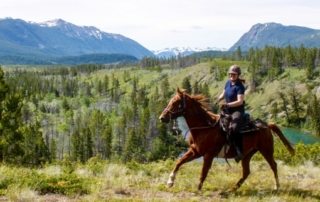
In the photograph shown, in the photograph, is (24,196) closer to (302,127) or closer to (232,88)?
(232,88)

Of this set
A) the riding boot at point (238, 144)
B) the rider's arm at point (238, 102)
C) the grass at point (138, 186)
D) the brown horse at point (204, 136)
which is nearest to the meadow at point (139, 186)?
the grass at point (138, 186)

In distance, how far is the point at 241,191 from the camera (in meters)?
14.6

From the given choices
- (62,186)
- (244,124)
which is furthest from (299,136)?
(62,186)

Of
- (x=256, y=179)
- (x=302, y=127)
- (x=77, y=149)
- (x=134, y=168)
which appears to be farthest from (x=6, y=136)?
(x=302, y=127)

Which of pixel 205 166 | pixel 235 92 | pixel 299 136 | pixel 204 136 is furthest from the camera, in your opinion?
pixel 299 136

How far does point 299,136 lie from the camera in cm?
15300

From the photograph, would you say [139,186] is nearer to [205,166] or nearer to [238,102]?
[205,166]

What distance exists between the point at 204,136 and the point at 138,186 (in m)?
2.57

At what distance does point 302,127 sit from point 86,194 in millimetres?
166751

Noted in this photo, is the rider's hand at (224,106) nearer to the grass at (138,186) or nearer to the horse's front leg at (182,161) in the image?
the horse's front leg at (182,161)

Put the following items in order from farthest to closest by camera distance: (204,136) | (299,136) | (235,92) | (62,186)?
(299,136)
(204,136)
(235,92)
(62,186)

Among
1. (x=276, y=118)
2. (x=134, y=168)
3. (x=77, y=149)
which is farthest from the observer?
(x=276, y=118)

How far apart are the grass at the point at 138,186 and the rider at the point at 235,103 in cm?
160

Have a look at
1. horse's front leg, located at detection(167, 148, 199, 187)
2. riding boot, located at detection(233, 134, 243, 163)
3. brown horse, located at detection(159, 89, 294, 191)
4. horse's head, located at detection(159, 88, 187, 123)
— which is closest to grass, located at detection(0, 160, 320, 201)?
horse's front leg, located at detection(167, 148, 199, 187)
